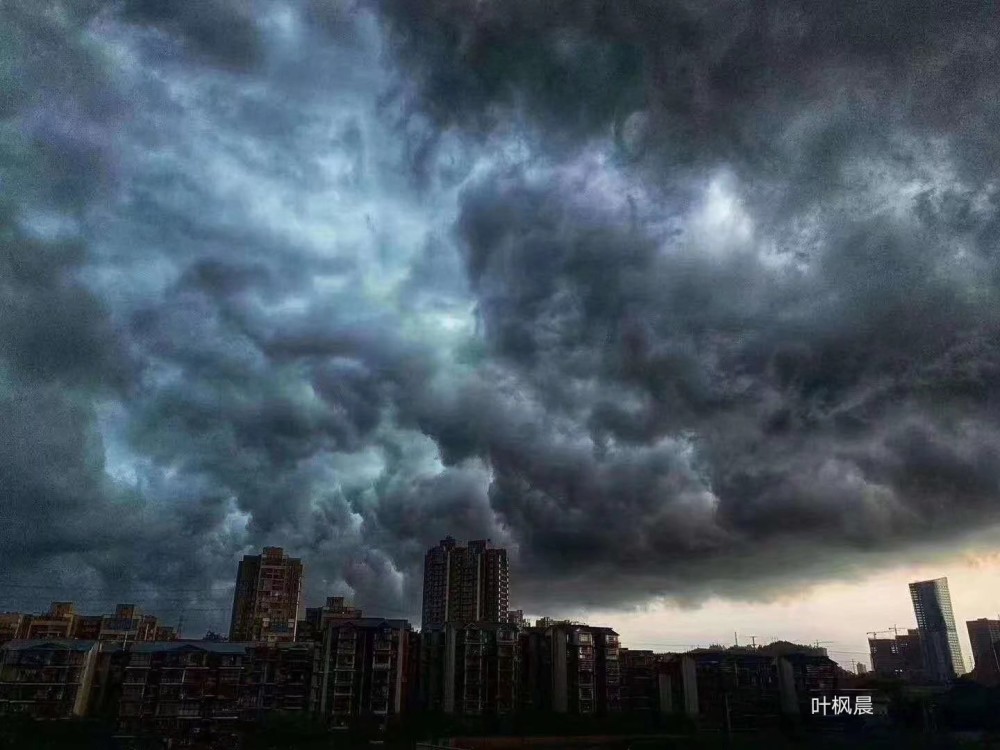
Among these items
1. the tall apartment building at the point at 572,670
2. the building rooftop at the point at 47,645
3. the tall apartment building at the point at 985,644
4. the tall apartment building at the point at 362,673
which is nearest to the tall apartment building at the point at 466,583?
the tall apartment building at the point at 572,670

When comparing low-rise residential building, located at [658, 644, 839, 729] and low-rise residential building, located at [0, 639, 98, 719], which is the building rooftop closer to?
low-rise residential building, located at [0, 639, 98, 719]

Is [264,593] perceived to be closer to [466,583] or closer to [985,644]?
[466,583]

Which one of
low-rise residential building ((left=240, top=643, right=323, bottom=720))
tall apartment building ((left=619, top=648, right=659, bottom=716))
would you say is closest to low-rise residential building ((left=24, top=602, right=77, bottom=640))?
low-rise residential building ((left=240, top=643, right=323, bottom=720))

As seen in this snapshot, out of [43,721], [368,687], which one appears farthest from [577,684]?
[43,721]

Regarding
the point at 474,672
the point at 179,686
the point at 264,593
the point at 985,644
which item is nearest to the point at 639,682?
the point at 474,672

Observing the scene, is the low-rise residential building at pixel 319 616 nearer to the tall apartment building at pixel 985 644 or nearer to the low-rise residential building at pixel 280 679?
the low-rise residential building at pixel 280 679
